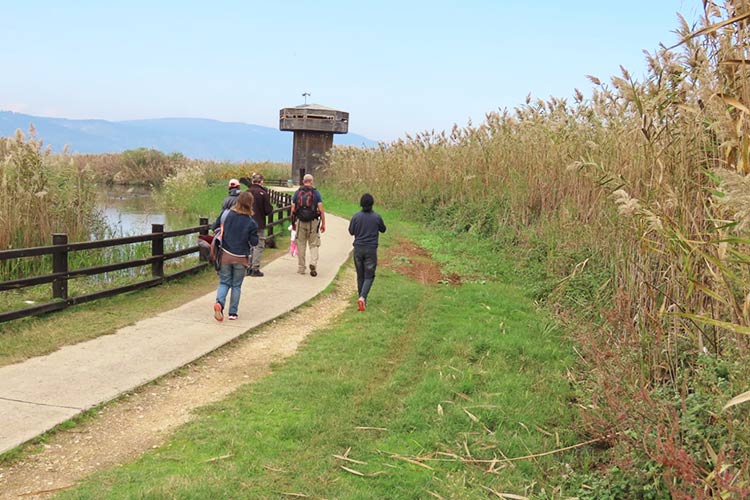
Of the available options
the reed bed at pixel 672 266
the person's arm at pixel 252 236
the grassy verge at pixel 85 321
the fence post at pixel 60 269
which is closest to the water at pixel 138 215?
the grassy verge at pixel 85 321

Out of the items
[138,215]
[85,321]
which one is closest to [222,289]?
[85,321]

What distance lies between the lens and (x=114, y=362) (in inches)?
265

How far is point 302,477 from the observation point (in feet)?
14.8

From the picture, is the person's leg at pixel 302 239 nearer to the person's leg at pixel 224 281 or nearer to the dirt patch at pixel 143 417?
the person's leg at pixel 224 281

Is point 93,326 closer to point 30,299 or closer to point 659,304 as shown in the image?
point 30,299

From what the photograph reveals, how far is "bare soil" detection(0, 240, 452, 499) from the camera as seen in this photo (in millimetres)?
4453

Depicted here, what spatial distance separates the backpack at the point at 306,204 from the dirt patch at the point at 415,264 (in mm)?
2094

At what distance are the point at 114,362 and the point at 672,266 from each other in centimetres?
509

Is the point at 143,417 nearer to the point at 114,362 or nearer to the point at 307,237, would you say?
the point at 114,362

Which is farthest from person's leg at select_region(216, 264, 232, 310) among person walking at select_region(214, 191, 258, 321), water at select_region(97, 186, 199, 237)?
water at select_region(97, 186, 199, 237)

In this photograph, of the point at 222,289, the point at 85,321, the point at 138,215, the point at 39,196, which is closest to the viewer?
the point at 85,321

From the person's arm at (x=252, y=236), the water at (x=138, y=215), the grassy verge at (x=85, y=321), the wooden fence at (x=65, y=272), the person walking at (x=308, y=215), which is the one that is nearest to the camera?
the grassy verge at (x=85, y=321)

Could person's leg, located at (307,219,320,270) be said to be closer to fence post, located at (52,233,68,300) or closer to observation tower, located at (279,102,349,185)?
fence post, located at (52,233,68,300)

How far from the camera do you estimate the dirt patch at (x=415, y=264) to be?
12.3m
